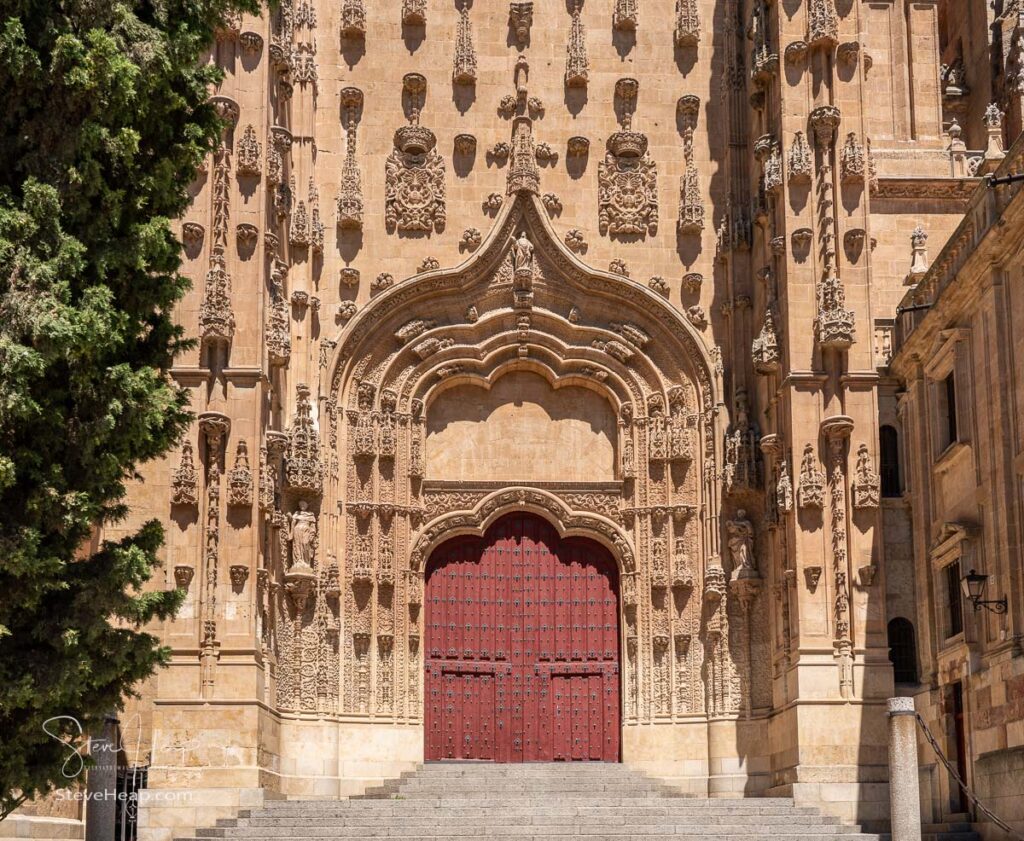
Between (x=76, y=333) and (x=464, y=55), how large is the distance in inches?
719

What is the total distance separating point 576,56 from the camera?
30641 mm

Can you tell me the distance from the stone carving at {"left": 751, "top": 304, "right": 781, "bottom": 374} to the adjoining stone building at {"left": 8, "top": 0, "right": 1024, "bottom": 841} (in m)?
0.06

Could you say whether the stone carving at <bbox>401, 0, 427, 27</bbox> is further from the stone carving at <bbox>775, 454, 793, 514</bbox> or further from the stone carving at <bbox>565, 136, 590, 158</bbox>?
the stone carving at <bbox>775, 454, 793, 514</bbox>

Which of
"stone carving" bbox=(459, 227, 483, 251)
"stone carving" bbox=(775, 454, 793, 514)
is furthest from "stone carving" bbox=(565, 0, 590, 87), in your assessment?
"stone carving" bbox=(775, 454, 793, 514)

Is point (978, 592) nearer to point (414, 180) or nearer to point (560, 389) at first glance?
point (560, 389)

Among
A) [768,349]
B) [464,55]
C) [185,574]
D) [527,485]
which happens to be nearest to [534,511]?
[527,485]

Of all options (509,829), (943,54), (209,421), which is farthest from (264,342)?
(943,54)

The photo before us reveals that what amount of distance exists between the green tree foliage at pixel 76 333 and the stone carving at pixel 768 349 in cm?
1419

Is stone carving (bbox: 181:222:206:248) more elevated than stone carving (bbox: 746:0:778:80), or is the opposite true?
stone carving (bbox: 746:0:778:80)

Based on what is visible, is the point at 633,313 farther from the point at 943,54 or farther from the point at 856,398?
the point at 943,54

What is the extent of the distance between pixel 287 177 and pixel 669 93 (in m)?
7.60

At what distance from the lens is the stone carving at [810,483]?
85.7 ft

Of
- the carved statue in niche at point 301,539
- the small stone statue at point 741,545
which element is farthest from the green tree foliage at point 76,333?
the small stone statue at point 741,545

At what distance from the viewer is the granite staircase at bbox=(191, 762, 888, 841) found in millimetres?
22609
